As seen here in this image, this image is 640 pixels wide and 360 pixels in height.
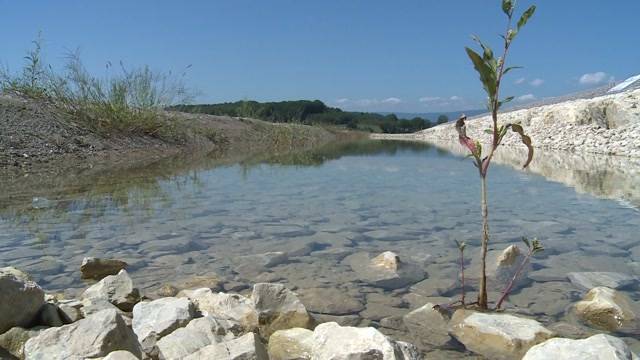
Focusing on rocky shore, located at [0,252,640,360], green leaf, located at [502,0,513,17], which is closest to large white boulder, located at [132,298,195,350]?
rocky shore, located at [0,252,640,360]

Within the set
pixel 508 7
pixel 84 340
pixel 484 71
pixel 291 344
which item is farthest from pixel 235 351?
pixel 508 7

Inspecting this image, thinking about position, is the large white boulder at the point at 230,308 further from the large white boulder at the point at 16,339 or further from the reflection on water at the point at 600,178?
the reflection on water at the point at 600,178

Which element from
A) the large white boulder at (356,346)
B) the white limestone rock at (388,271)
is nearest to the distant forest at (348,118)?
the white limestone rock at (388,271)

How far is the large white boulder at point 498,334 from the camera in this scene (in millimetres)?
2439

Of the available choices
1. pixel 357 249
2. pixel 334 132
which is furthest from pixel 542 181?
pixel 334 132

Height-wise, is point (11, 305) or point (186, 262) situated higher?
point (11, 305)

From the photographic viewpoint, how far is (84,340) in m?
2.07

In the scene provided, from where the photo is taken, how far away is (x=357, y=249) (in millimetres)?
4320

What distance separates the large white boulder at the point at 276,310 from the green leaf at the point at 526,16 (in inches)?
75.2

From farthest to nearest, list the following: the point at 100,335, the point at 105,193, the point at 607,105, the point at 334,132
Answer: the point at 334,132 < the point at 607,105 < the point at 105,193 < the point at 100,335

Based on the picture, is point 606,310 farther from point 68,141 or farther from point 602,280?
point 68,141

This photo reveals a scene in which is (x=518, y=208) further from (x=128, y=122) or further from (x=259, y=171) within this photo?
(x=128, y=122)

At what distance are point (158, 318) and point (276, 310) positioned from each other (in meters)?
0.62

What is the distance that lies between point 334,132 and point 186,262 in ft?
98.5
